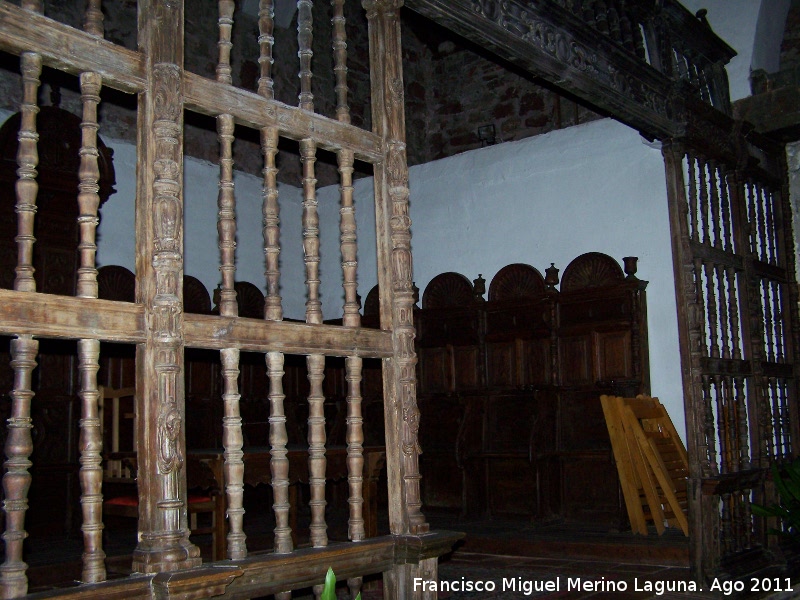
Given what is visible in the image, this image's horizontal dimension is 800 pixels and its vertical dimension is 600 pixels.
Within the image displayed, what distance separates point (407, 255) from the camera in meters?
3.31

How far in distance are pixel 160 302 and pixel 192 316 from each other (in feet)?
0.45

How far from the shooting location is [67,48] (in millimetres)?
2465

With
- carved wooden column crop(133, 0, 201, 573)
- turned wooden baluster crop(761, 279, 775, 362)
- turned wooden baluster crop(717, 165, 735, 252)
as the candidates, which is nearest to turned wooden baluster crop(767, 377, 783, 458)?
turned wooden baluster crop(761, 279, 775, 362)

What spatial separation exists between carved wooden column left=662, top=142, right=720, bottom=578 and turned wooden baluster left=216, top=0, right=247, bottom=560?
322 cm

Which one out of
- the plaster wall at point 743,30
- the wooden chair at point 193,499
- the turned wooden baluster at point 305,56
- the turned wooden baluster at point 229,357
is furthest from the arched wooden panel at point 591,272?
the turned wooden baluster at point 229,357

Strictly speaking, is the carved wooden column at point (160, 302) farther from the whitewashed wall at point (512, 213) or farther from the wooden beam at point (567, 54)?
the whitewashed wall at point (512, 213)

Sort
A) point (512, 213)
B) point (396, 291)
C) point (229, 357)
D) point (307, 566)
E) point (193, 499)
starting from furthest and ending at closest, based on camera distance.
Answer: point (512, 213) → point (193, 499) → point (396, 291) → point (307, 566) → point (229, 357)

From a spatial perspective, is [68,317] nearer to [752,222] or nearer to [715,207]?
[715,207]

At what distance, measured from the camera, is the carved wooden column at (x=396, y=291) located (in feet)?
10.6

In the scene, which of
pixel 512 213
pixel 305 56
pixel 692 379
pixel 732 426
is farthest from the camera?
pixel 512 213

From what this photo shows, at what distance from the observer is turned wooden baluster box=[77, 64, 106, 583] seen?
2.36 metres

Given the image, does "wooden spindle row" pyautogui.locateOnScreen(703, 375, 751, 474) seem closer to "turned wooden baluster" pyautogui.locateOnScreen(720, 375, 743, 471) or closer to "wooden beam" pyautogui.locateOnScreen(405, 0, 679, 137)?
"turned wooden baluster" pyautogui.locateOnScreen(720, 375, 743, 471)

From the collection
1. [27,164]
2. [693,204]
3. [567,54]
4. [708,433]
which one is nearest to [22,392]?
[27,164]

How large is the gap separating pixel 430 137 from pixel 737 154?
174 inches
